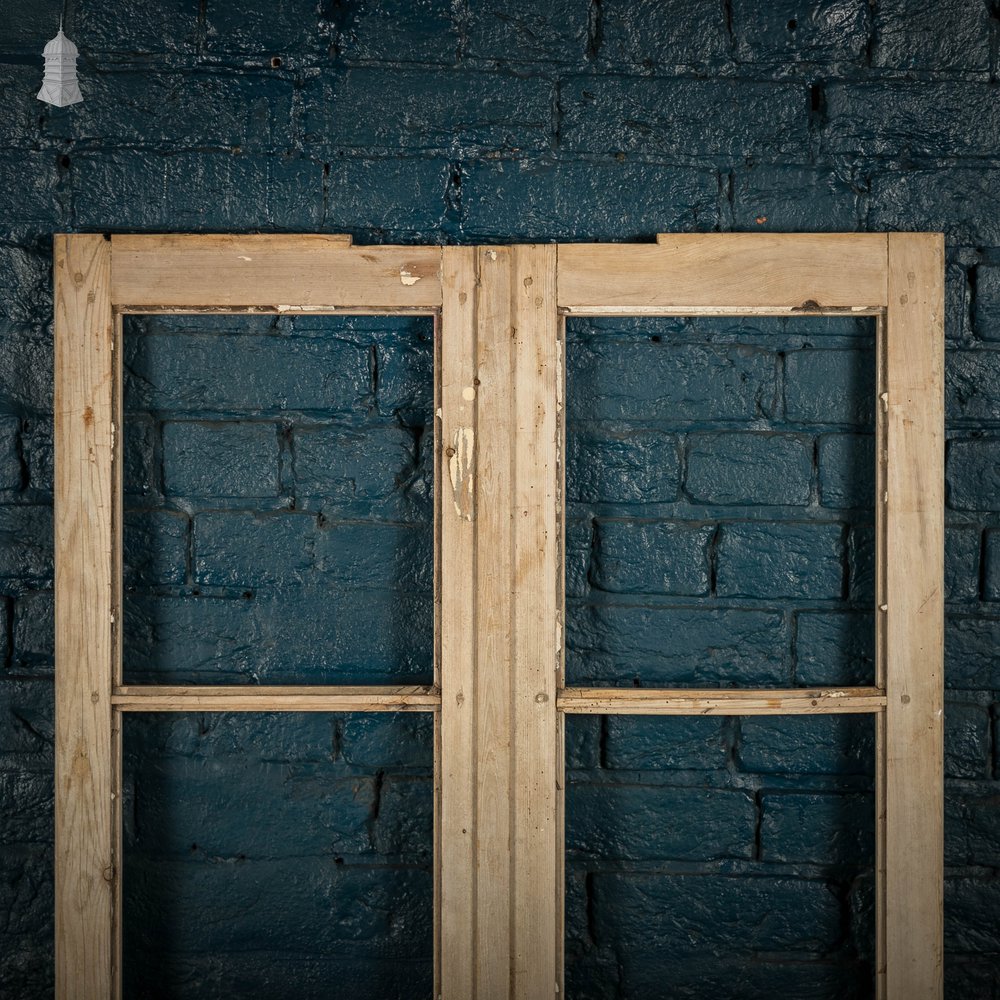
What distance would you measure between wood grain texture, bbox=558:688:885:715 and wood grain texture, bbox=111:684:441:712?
0.23 metres

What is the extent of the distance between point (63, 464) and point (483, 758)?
0.76m

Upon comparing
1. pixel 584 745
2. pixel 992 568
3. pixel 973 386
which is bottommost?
pixel 584 745

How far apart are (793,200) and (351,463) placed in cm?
82

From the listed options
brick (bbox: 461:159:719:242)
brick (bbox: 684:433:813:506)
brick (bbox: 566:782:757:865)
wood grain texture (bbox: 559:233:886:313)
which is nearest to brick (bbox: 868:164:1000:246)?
wood grain texture (bbox: 559:233:886:313)

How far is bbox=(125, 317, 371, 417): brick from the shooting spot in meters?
1.37

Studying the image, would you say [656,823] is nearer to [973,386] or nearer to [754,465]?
[754,465]


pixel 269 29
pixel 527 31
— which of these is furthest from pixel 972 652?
pixel 269 29

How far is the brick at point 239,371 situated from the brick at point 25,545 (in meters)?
0.25

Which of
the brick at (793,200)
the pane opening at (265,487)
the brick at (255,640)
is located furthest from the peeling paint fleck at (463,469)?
the brick at (793,200)

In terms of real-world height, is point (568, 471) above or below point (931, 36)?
below

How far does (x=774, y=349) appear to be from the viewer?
137 cm

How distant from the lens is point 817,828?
1376 millimetres

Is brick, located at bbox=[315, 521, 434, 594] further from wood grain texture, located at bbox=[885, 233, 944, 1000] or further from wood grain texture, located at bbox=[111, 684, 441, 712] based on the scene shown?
wood grain texture, located at bbox=[885, 233, 944, 1000]

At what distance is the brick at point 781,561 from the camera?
4.50 feet
